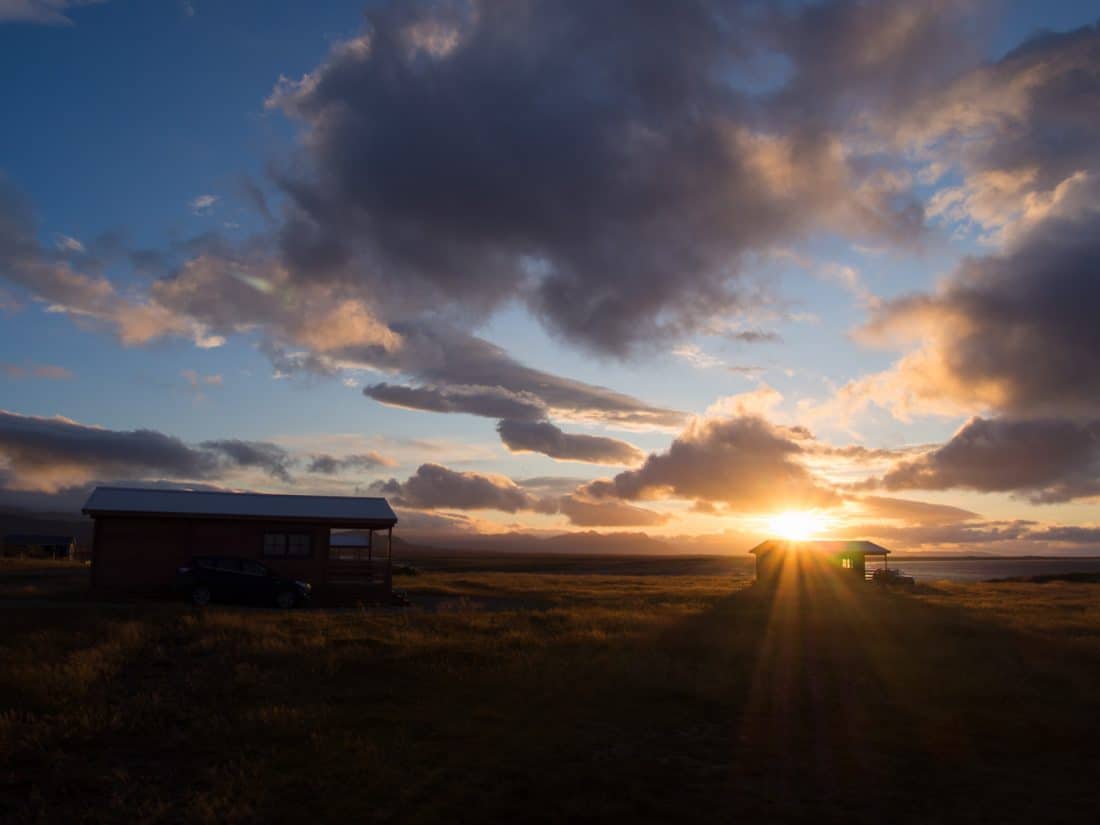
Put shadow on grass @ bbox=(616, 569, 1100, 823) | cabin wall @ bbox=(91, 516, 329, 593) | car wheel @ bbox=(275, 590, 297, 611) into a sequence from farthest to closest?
cabin wall @ bbox=(91, 516, 329, 593) < car wheel @ bbox=(275, 590, 297, 611) < shadow on grass @ bbox=(616, 569, 1100, 823)

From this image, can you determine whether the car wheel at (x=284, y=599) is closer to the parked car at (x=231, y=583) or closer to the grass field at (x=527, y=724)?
the parked car at (x=231, y=583)

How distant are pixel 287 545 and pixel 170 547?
4213 millimetres

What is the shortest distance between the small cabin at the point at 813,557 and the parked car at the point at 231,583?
1293 inches

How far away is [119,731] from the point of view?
36.4 ft

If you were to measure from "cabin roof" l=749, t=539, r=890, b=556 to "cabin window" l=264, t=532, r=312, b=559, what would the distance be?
31812 mm

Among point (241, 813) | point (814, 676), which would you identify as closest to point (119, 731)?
point (241, 813)

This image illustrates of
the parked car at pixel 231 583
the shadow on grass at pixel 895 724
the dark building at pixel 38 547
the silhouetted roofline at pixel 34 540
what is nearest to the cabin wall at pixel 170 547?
the parked car at pixel 231 583

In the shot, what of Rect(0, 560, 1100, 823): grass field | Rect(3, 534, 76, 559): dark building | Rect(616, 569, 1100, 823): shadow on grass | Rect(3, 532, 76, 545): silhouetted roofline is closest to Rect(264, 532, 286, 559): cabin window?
Rect(0, 560, 1100, 823): grass field

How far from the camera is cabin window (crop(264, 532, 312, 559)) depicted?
108ft

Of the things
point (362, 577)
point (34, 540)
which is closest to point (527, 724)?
point (362, 577)

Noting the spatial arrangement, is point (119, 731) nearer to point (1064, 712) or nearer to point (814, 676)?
point (814, 676)

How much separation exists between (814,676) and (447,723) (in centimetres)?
797

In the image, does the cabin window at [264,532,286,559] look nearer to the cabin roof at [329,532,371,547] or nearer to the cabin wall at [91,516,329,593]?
the cabin wall at [91,516,329,593]

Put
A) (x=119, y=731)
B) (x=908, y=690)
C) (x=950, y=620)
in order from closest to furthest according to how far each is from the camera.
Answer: (x=119, y=731) → (x=908, y=690) → (x=950, y=620)
